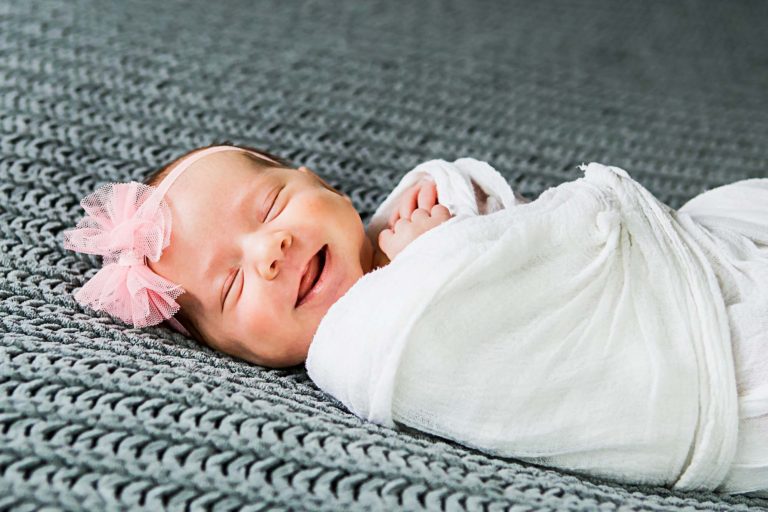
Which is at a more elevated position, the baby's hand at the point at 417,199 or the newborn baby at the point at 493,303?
the baby's hand at the point at 417,199

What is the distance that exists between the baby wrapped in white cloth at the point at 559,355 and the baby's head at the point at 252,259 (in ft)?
0.21

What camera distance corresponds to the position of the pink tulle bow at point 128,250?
0.98 metres

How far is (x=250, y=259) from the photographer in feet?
3.27

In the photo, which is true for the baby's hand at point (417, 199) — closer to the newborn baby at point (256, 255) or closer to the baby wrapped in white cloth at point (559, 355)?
the newborn baby at point (256, 255)

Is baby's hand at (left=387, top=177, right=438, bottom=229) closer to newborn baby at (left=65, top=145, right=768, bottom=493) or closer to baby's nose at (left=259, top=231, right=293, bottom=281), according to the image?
newborn baby at (left=65, top=145, right=768, bottom=493)

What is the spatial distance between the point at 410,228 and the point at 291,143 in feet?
1.37

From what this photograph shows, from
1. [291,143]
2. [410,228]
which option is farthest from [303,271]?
[291,143]

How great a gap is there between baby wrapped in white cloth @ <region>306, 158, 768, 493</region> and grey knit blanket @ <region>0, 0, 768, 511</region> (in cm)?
4

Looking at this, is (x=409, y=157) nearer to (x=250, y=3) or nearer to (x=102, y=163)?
(x=102, y=163)

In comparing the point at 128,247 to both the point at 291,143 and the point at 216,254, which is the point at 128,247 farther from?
the point at 291,143

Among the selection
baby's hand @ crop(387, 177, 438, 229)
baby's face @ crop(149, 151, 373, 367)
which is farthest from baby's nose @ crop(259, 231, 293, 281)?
baby's hand @ crop(387, 177, 438, 229)

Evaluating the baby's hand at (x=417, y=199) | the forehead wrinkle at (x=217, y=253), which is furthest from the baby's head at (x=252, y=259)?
the baby's hand at (x=417, y=199)

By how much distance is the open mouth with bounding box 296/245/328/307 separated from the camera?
1019 mm

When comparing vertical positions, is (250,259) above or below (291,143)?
below
